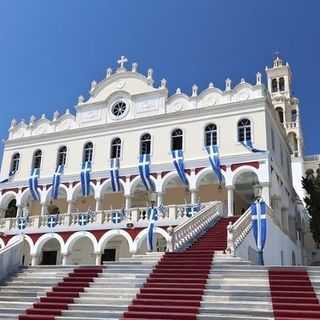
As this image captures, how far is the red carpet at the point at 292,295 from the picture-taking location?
31.0 ft

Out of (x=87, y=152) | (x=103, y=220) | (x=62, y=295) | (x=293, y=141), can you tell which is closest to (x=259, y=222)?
(x=62, y=295)

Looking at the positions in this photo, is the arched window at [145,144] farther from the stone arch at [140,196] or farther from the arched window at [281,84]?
the arched window at [281,84]

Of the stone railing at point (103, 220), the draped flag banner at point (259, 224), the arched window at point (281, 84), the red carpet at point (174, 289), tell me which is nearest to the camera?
the red carpet at point (174, 289)

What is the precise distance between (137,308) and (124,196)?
787 inches

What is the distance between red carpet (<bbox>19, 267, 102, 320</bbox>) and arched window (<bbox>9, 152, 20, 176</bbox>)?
22285 millimetres

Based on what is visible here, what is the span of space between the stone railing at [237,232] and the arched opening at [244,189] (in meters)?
8.17

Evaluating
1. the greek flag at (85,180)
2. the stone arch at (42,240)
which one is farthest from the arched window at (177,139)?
the stone arch at (42,240)

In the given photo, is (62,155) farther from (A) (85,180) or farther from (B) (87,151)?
(A) (85,180)

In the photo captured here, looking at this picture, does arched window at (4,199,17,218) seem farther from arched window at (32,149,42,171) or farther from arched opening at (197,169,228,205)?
arched opening at (197,169,228,205)

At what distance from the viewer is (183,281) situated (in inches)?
476

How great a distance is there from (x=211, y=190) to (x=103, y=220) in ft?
25.5

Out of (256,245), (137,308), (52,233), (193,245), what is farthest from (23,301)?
(52,233)

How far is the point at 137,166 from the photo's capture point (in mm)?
29688

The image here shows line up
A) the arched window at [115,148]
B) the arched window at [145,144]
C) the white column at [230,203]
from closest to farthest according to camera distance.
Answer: the white column at [230,203]
the arched window at [145,144]
the arched window at [115,148]
